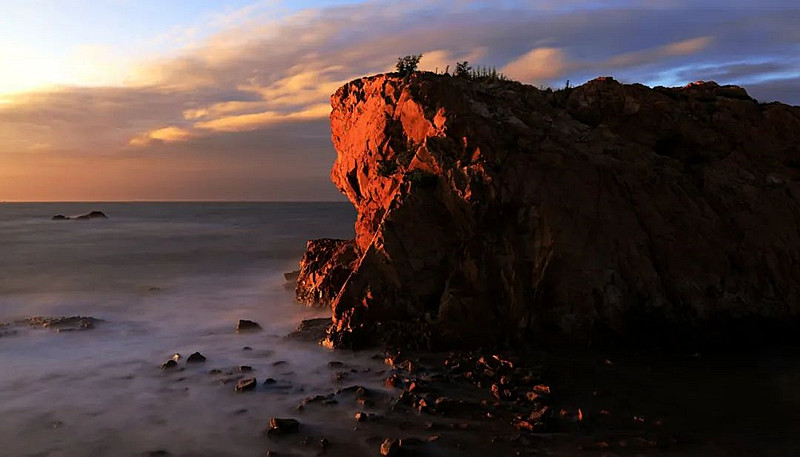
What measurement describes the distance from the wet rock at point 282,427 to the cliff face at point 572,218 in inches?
147

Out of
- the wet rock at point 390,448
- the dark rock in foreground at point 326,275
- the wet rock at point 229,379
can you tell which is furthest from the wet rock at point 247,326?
the wet rock at point 390,448

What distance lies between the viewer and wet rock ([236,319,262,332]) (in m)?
12.6

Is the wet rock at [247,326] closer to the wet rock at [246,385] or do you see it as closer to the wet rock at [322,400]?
the wet rock at [246,385]

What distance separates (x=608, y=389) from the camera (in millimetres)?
8062

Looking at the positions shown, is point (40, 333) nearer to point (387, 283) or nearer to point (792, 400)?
point (387, 283)

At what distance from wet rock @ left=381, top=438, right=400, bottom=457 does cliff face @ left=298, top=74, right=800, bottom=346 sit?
4153 millimetres

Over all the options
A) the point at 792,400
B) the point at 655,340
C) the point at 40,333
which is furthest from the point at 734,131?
the point at 40,333

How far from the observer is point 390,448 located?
6.12 m

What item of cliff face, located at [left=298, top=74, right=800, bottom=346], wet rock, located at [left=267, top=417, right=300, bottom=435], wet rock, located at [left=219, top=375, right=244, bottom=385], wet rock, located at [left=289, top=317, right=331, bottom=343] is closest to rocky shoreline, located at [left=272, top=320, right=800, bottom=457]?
wet rock, located at [left=267, top=417, right=300, bottom=435]

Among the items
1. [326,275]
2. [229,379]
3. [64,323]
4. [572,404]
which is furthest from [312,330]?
[64,323]

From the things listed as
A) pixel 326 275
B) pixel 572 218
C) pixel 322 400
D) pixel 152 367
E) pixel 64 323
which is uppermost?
pixel 572 218

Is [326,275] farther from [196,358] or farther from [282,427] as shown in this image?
[282,427]

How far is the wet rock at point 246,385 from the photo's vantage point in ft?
27.5

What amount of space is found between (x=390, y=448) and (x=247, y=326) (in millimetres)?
7473
